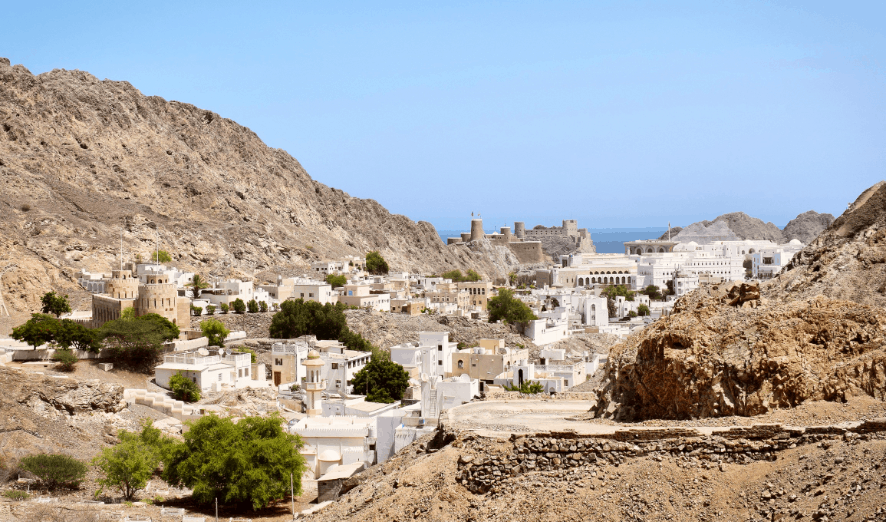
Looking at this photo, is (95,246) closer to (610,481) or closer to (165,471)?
(165,471)

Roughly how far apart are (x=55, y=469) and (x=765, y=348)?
18.2m

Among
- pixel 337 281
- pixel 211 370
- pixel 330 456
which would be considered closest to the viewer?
pixel 330 456

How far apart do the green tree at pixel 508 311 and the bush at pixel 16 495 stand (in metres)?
41.6

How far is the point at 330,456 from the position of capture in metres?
26.6

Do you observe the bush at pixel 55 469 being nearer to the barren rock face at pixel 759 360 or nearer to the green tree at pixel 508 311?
the barren rock face at pixel 759 360

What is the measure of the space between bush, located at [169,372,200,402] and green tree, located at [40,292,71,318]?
1733cm

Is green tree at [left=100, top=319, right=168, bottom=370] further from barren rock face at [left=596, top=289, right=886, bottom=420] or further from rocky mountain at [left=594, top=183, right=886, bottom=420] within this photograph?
barren rock face at [left=596, top=289, right=886, bottom=420]

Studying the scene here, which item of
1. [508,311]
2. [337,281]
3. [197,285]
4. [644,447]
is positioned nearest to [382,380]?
[644,447]

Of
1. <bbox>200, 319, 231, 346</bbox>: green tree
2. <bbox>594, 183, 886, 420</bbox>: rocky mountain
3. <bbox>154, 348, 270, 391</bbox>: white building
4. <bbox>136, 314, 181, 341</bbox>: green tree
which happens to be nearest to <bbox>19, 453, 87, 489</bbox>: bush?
<bbox>154, 348, 270, 391</bbox>: white building

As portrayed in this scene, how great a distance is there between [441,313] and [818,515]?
52.9m

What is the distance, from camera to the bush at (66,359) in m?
37.2

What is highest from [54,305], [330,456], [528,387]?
[54,305]

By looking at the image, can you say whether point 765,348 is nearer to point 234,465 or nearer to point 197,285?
point 234,465

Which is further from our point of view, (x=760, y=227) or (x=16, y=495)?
(x=760, y=227)
